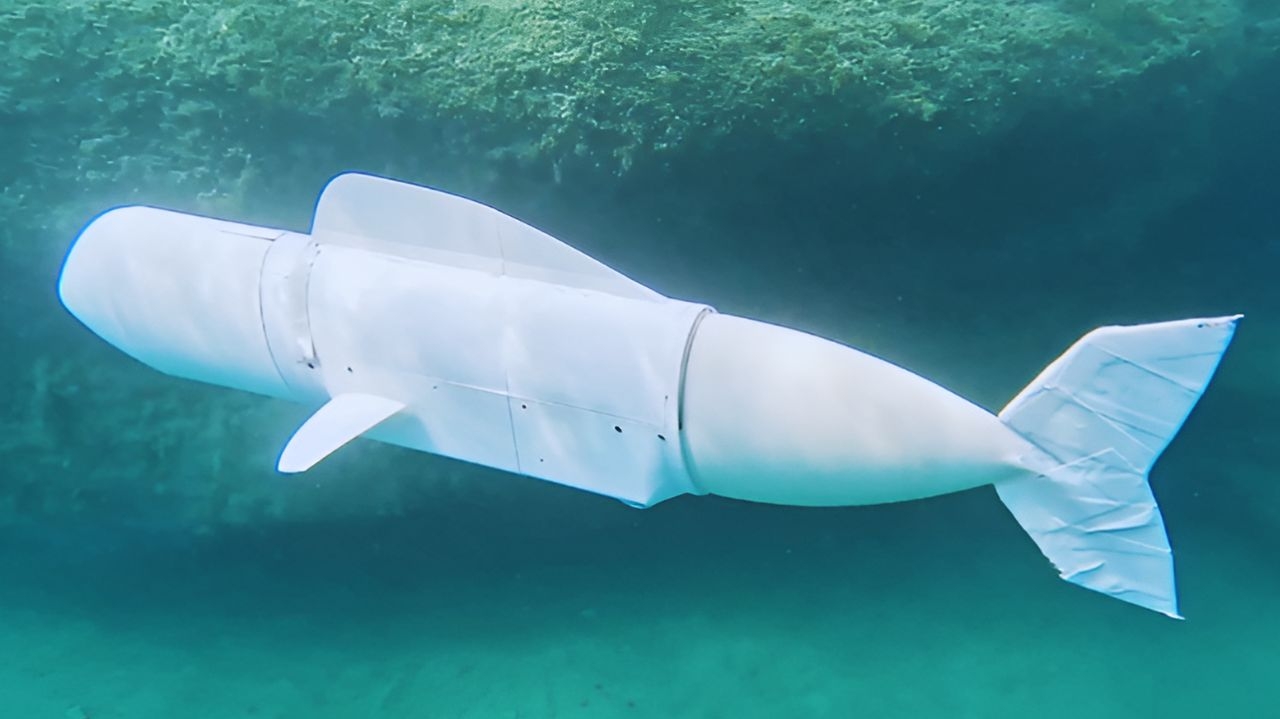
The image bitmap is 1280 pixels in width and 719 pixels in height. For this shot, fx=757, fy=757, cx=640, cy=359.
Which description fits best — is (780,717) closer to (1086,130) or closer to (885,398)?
(885,398)

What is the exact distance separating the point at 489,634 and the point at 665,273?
6.85 feet

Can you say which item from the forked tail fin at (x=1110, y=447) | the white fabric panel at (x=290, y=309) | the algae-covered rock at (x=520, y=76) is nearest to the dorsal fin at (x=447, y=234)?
the white fabric panel at (x=290, y=309)

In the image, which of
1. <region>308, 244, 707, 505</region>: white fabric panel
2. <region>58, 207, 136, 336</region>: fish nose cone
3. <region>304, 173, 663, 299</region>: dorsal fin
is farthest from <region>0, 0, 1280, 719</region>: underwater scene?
<region>308, 244, 707, 505</region>: white fabric panel

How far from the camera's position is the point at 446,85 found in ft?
12.0

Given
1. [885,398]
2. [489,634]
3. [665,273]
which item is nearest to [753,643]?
[489,634]

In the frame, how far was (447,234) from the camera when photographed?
2430mm

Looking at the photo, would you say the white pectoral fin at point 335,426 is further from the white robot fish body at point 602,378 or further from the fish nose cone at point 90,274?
the fish nose cone at point 90,274

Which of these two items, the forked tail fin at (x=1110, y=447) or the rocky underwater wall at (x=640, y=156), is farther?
the rocky underwater wall at (x=640, y=156)

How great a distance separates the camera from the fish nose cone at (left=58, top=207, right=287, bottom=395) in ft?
8.48

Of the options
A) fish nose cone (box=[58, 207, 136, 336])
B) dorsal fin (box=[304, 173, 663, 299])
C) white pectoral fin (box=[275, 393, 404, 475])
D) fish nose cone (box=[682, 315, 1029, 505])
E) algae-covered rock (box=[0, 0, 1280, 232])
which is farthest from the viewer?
algae-covered rock (box=[0, 0, 1280, 232])

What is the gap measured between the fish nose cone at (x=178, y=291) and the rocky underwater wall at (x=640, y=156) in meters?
1.25

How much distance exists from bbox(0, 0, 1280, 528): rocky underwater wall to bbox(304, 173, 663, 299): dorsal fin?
1.33 metres

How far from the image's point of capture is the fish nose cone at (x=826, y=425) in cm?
189

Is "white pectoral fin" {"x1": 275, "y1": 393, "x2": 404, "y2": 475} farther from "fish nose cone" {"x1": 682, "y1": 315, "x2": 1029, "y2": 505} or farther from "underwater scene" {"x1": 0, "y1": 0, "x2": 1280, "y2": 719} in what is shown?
"underwater scene" {"x1": 0, "y1": 0, "x2": 1280, "y2": 719}
